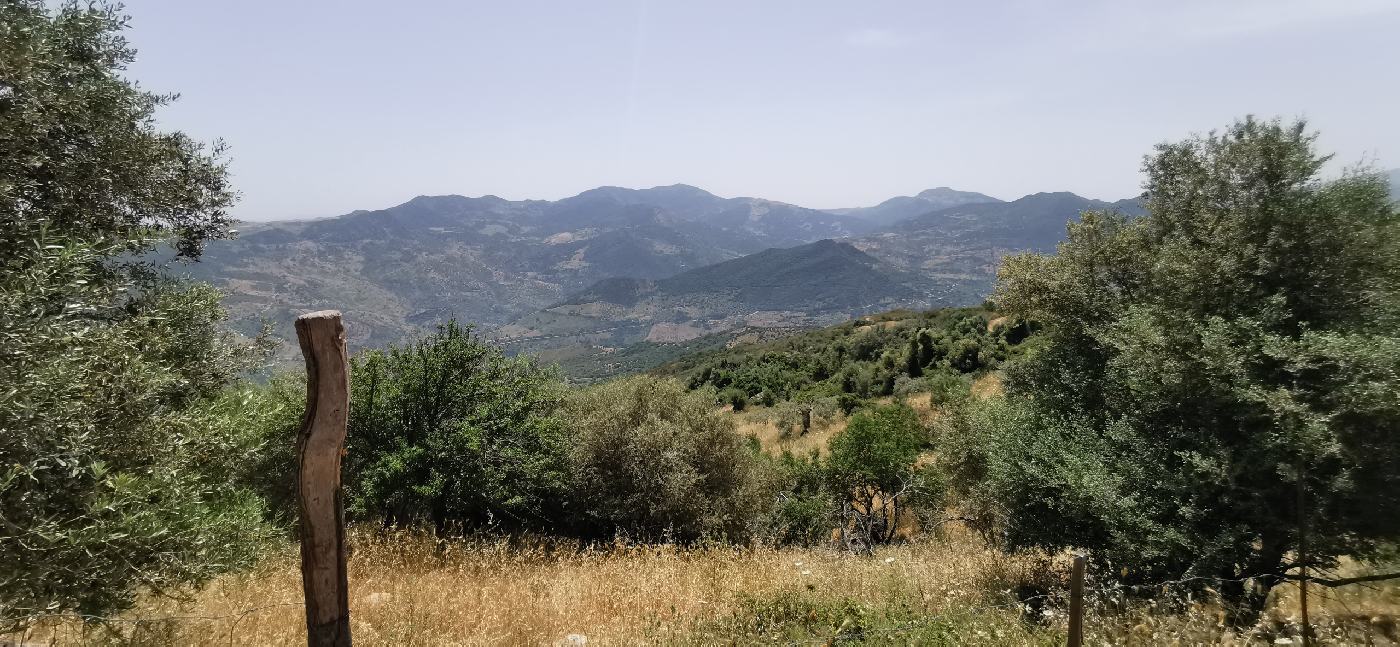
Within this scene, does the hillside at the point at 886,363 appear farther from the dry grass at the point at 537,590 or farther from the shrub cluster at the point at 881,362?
the dry grass at the point at 537,590

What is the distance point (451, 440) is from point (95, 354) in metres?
6.41

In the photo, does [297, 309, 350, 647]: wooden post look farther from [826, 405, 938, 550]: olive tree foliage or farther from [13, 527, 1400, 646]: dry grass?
[826, 405, 938, 550]: olive tree foliage

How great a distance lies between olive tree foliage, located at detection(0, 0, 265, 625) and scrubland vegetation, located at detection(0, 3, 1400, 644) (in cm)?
4

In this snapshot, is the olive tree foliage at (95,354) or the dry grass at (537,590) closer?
the olive tree foliage at (95,354)

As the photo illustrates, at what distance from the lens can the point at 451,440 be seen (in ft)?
36.9

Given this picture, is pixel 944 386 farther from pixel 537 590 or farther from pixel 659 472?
pixel 537 590

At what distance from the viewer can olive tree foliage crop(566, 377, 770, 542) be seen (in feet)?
41.4

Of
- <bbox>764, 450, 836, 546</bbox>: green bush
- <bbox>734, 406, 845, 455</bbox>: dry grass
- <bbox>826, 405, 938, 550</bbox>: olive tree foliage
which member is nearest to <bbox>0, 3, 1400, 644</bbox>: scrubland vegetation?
<bbox>764, 450, 836, 546</bbox>: green bush

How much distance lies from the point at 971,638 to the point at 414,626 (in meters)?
6.03

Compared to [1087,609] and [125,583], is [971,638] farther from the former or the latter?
[125,583]

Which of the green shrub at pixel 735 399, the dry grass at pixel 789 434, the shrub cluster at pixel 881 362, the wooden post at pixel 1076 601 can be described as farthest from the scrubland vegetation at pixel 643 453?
the green shrub at pixel 735 399

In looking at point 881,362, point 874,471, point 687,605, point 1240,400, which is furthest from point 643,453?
point 881,362

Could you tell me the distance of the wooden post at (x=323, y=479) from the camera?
3.79 meters

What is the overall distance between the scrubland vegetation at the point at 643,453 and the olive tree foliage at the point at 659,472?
81 mm
